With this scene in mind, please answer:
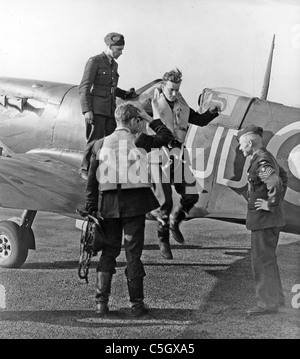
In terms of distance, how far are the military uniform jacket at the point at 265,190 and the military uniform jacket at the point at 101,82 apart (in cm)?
221

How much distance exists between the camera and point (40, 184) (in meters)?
6.45

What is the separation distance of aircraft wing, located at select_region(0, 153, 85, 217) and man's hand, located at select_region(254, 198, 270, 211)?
2.07 metres

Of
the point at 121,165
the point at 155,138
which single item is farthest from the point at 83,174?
the point at 121,165

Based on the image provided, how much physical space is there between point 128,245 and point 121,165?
637 mm

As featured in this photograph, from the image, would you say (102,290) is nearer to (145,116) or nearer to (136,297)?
(136,297)

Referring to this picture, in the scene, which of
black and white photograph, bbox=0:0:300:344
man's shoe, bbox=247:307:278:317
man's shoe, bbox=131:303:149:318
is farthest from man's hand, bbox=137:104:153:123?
man's shoe, bbox=247:307:278:317

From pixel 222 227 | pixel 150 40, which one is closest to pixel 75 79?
pixel 150 40

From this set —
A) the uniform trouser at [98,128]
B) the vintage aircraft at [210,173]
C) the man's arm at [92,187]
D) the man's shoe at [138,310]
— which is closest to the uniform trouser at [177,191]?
the vintage aircraft at [210,173]

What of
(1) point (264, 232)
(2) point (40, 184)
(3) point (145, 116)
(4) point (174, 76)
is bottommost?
(2) point (40, 184)

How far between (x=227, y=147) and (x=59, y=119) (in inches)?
99.0

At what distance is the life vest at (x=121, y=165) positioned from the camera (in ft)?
15.5

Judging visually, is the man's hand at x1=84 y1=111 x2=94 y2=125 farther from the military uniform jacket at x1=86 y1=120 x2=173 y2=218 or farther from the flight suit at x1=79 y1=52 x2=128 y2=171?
the military uniform jacket at x1=86 y1=120 x2=173 y2=218

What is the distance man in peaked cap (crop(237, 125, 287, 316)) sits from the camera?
487 centimetres
